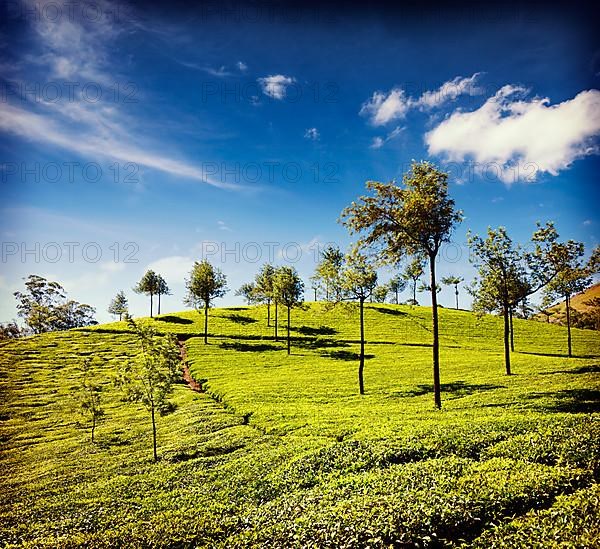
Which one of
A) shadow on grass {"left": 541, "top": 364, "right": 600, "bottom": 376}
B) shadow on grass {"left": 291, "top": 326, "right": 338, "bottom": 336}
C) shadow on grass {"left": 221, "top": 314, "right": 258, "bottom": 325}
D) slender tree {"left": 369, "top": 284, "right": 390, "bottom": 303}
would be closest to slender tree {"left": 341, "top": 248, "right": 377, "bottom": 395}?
slender tree {"left": 369, "top": 284, "right": 390, "bottom": 303}

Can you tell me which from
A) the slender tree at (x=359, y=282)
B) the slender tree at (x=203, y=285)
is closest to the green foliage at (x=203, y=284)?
the slender tree at (x=203, y=285)

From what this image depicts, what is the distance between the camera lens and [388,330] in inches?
3516

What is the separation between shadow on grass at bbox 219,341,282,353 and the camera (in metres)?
73.1

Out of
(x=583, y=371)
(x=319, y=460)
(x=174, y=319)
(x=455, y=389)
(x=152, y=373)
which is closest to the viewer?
(x=319, y=460)

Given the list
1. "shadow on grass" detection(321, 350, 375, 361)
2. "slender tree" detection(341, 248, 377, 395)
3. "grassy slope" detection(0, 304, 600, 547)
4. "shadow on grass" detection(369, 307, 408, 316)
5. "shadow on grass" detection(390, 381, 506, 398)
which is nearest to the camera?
"grassy slope" detection(0, 304, 600, 547)

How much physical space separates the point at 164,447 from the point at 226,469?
10.3m

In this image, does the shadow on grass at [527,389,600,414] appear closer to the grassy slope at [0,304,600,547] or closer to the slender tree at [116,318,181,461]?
the grassy slope at [0,304,600,547]

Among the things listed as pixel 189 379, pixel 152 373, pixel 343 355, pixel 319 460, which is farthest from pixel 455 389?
pixel 189 379

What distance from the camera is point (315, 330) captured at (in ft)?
298

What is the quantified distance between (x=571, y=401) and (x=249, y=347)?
2221 inches

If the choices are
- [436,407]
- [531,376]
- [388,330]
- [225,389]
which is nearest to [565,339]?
[388,330]

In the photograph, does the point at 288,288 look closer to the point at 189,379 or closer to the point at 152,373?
the point at 189,379

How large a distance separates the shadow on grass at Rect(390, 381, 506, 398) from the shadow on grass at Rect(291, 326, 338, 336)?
152ft

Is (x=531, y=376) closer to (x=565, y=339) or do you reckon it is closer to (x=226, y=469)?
(x=226, y=469)
